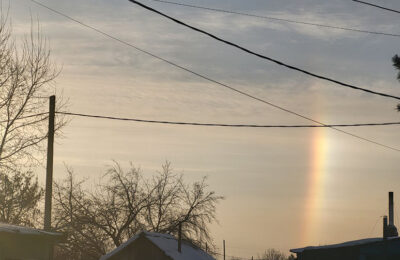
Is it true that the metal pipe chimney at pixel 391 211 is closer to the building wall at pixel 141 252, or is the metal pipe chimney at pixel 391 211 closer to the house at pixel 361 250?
the house at pixel 361 250

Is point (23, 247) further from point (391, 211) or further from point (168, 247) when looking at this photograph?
point (391, 211)

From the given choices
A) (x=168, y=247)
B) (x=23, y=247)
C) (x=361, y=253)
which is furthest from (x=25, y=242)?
(x=361, y=253)

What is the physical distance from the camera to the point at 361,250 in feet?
137

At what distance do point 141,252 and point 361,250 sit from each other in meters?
11.8

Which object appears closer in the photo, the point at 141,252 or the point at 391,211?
the point at 141,252

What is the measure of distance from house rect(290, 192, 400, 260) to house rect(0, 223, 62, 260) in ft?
68.3

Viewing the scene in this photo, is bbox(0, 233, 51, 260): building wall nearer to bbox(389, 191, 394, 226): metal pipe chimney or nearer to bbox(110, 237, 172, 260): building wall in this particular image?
bbox(110, 237, 172, 260): building wall

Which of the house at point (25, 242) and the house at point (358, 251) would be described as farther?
the house at point (358, 251)

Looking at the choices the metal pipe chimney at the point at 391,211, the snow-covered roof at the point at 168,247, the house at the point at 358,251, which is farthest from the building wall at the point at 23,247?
the metal pipe chimney at the point at 391,211

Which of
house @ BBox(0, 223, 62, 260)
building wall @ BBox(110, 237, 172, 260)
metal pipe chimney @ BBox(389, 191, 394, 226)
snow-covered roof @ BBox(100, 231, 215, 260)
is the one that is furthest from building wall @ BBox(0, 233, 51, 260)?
metal pipe chimney @ BBox(389, 191, 394, 226)

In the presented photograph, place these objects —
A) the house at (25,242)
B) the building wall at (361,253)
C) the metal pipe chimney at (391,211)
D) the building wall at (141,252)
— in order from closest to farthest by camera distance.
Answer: the house at (25,242)
the building wall at (361,253)
the building wall at (141,252)
the metal pipe chimney at (391,211)

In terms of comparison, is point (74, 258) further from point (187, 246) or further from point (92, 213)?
point (187, 246)

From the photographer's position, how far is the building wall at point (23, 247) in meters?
23.2

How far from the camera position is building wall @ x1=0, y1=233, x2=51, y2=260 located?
2320 cm
